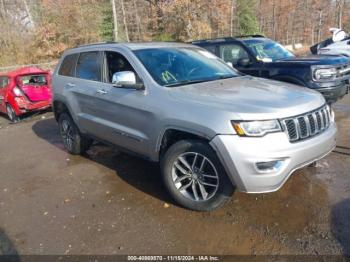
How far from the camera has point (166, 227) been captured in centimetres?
357

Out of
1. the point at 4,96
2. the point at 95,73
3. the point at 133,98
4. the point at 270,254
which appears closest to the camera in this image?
the point at 270,254

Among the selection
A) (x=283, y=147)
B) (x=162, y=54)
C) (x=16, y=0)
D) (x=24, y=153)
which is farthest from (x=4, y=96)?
(x=16, y=0)

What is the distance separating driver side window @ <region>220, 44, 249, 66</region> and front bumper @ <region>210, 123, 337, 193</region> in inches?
176

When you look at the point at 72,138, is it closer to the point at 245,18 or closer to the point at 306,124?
the point at 306,124

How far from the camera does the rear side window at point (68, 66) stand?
5.61 meters

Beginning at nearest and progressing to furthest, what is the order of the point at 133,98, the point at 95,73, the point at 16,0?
the point at 133,98
the point at 95,73
the point at 16,0

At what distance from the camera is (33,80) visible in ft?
34.2

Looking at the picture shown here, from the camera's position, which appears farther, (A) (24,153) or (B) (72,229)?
(A) (24,153)

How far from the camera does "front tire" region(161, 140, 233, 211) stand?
11.4 feet

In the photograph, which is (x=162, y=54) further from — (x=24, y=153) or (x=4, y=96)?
(x=4, y=96)

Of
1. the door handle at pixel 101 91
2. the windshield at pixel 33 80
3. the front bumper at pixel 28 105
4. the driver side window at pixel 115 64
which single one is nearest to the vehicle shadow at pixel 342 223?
the driver side window at pixel 115 64

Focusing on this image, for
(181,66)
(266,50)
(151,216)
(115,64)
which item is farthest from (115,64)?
(266,50)

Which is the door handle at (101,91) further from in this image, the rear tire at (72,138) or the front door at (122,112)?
the rear tire at (72,138)

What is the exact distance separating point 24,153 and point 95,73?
2.70m
